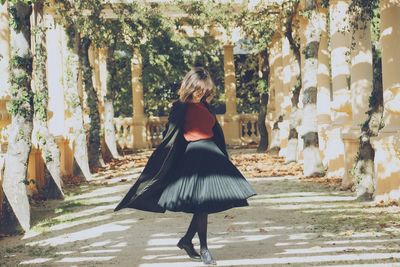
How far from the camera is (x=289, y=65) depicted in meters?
22.9

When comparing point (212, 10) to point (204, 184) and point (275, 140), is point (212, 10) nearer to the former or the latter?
point (275, 140)

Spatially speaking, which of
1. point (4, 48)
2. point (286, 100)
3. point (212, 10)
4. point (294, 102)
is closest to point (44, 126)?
point (4, 48)

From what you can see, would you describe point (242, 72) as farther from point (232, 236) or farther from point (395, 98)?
point (232, 236)

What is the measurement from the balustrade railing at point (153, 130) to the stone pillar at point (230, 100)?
33 cm

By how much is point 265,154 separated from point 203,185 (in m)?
18.4

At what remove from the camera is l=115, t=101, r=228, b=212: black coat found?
6742 millimetres

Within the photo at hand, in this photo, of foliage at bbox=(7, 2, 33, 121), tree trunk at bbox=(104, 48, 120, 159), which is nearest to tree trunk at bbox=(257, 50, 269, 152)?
tree trunk at bbox=(104, 48, 120, 159)

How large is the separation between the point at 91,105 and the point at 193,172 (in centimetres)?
1277

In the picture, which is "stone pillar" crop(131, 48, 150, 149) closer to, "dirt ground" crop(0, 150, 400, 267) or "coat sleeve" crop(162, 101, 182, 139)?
"dirt ground" crop(0, 150, 400, 267)

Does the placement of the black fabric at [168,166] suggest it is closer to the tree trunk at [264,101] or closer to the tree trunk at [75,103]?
the tree trunk at [75,103]

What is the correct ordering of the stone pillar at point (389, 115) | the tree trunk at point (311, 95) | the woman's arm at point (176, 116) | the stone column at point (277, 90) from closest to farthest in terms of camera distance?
the woman's arm at point (176, 116)
the stone pillar at point (389, 115)
the tree trunk at point (311, 95)
the stone column at point (277, 90)

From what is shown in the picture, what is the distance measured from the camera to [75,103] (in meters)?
16.3

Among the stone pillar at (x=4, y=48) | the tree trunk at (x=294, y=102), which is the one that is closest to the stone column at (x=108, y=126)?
the tree trunk at (x=294, y=102)

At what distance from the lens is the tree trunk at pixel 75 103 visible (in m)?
16.2
